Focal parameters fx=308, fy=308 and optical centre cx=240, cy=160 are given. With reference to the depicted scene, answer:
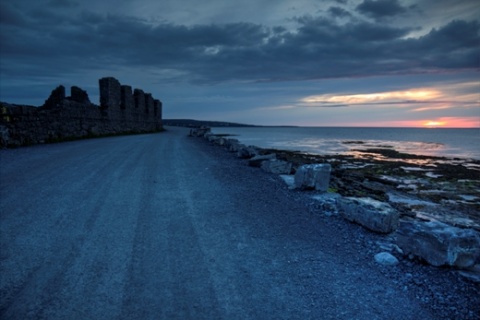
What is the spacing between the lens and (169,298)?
3000mm

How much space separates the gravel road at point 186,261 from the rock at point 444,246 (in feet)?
0.80

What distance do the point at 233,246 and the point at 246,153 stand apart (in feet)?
30.0

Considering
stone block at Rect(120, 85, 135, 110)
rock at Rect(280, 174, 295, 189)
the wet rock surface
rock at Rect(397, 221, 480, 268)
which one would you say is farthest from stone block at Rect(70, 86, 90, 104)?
rock at Rect(397, 221, 480, 268)

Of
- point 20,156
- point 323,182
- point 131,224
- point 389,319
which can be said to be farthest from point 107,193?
point 20,156

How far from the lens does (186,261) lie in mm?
3732

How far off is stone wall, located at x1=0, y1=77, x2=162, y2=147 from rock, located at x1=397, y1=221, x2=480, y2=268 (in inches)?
621

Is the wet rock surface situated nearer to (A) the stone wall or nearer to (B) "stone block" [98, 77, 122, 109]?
(A) the stone wall

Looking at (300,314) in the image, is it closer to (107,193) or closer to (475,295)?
(475,295)

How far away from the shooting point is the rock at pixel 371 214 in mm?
4801

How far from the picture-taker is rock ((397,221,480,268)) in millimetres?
3658

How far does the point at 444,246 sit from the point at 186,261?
3102 millimetres

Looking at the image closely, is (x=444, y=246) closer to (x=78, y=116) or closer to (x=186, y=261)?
(x=186, y=261)

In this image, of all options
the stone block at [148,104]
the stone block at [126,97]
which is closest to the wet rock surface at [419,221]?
the stone block at [126,97]

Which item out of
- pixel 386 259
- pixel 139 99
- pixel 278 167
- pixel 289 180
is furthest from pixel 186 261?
pixel 139 99
